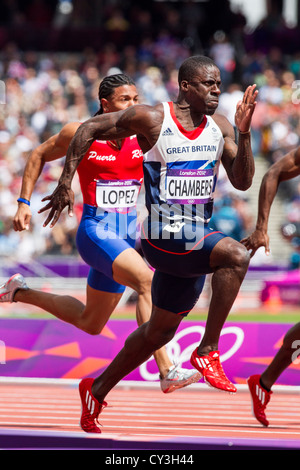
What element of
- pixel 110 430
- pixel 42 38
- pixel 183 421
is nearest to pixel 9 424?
pixel 110 430

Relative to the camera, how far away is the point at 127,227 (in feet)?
23.8

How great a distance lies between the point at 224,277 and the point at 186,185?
0.67m

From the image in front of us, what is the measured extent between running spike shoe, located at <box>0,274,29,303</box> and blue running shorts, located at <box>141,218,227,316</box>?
2241 mm

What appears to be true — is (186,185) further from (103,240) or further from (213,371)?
(103,240)

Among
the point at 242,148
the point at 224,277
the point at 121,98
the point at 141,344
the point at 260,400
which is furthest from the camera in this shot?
the point at 121,98

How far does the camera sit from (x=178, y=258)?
18.3 ft

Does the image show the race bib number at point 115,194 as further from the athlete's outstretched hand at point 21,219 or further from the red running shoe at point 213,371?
the red running shoe at point 213,371

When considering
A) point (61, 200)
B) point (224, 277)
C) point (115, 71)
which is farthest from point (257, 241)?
point (115, 71)

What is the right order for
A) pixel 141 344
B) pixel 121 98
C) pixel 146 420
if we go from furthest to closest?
pixel 121 98, pixel 146 420, pixel 141 344

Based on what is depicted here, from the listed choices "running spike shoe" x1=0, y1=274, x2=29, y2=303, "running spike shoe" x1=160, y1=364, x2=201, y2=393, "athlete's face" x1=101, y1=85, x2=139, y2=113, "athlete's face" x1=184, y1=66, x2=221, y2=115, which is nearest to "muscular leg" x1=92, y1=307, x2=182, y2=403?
"running spike shoe" x1=160, y1=364, x2=201, y2=393

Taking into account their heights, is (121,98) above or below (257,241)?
above

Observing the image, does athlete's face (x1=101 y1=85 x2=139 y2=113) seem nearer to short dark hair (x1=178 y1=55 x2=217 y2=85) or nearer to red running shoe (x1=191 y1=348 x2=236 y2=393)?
short dark hair (x1=178 y1=55 x2=217 y2=85)

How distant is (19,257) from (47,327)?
8.13 m

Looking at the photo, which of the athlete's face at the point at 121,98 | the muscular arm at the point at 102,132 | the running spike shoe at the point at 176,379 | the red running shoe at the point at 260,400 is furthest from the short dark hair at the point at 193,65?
the red running shoe at the point at 260,400
